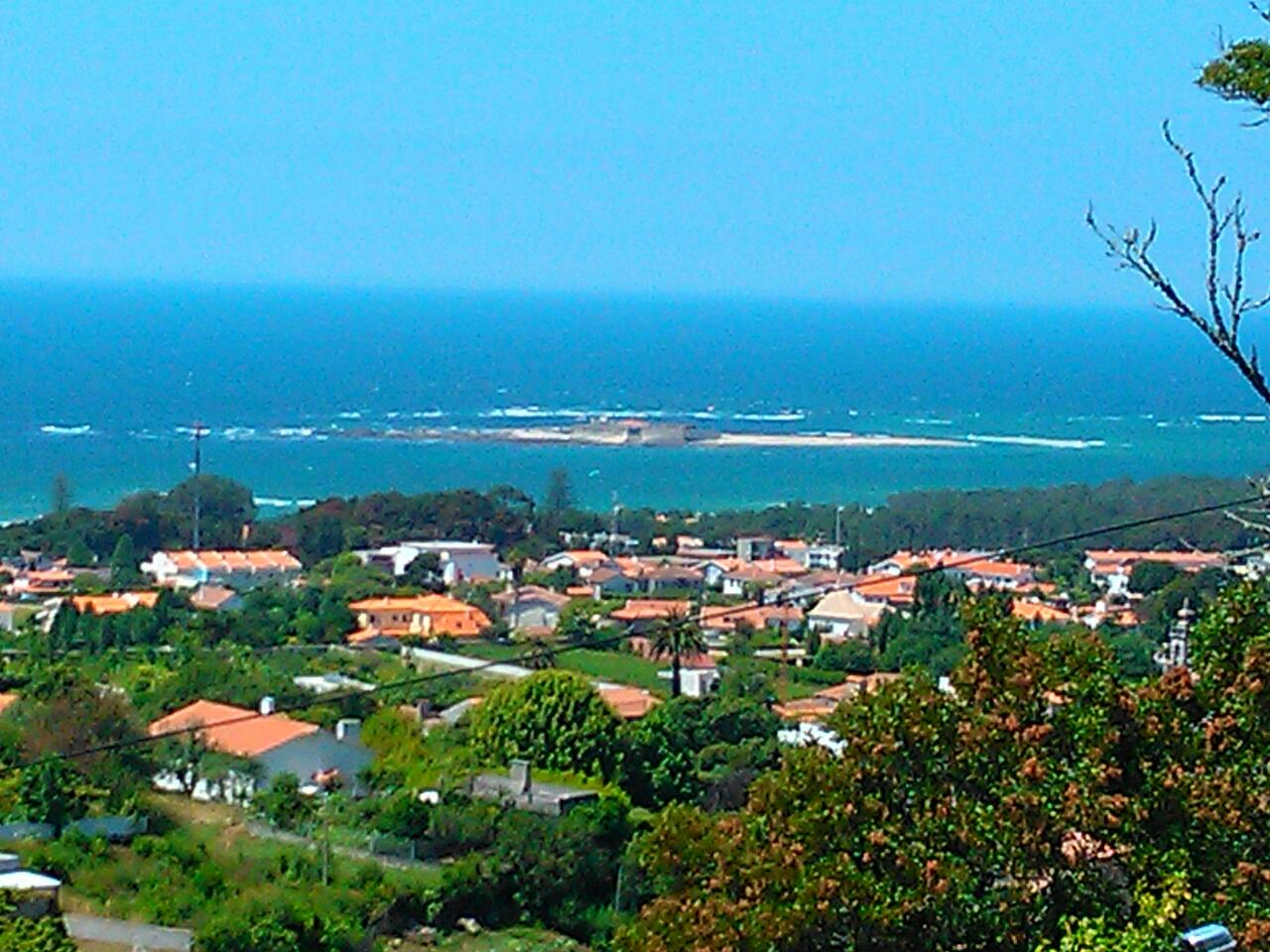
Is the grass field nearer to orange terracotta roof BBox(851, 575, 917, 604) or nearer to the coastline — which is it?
orange terracotta roof BBox(851, 575, 917, 604)

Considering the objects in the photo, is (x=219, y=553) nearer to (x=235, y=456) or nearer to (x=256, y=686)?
(x=256, y=686)

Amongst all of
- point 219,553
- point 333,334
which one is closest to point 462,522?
point 219,553

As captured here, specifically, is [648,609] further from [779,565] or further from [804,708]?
[804,708]

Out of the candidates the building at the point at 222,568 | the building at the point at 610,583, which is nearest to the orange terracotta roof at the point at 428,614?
the building at the point at 222,568

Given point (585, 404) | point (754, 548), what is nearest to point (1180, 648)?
point (754, 548)

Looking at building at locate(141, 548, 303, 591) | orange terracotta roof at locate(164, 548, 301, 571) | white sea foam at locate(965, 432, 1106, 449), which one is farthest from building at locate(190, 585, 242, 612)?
white sea foam at locate(965, 432, 1106, 449)

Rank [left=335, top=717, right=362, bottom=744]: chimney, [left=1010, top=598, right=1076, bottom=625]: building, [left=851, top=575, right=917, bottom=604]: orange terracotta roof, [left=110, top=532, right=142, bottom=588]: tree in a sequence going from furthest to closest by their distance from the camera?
1. [left=110, top=532, right=142, bottom=588]: tree
2. [left=851, top=575, right=917, bottom=604]: orange terracotta roof
3. [left=1010, top=598, right=1076, bottom=625]: building
4. [left=335, top=717, right=362, bottom=744]: chimney
